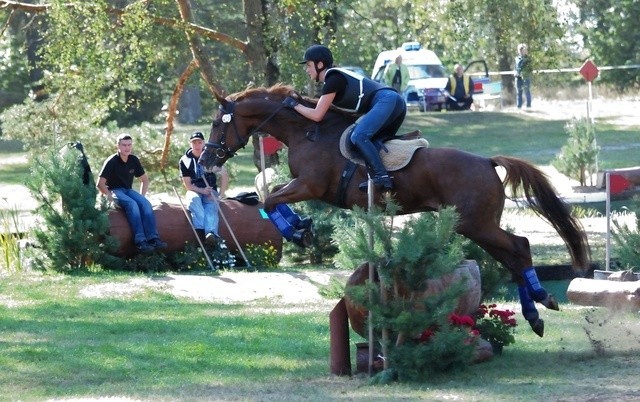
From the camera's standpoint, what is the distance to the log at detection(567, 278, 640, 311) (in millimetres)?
11258

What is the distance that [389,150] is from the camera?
1073cm

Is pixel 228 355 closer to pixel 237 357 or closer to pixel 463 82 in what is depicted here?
pixel 237 357

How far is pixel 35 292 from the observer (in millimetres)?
14047

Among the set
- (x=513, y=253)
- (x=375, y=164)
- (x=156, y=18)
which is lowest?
(x=513, y=253)

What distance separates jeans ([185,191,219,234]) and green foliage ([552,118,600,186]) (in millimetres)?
10624

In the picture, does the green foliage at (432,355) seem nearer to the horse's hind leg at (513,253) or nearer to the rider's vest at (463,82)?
the horse's hind leg at (513,253)

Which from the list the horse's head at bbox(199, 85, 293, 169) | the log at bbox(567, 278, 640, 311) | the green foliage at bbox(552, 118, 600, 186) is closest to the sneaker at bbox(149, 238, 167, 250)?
the horse's head at bbox(199, 85, 293, 169)

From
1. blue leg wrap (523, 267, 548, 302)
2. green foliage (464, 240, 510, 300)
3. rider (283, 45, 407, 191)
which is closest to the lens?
blue leg wrap (523, 267, 548, 302)

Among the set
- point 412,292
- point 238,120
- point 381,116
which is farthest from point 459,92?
point 412,292

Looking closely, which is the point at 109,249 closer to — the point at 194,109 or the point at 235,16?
the point at 235,16

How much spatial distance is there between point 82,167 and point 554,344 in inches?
304

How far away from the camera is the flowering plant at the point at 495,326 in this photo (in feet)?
32.2

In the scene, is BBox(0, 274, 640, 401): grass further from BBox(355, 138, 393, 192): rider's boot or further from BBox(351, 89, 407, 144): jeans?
BBox(351, 89, 407, 144): jeans

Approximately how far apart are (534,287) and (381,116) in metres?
1.89
